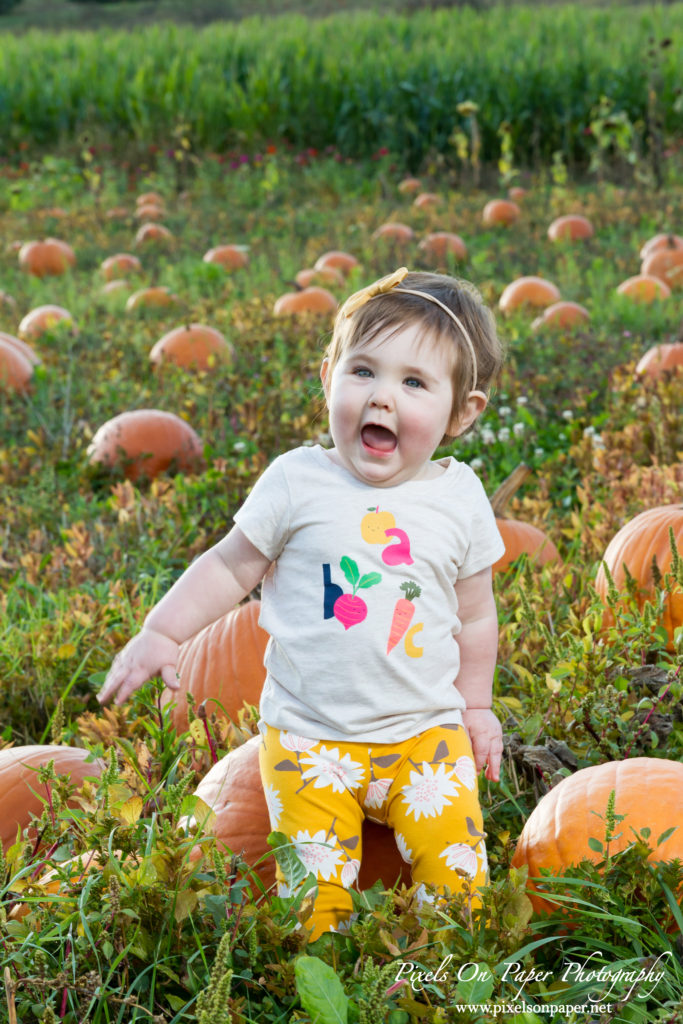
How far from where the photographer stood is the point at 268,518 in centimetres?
215

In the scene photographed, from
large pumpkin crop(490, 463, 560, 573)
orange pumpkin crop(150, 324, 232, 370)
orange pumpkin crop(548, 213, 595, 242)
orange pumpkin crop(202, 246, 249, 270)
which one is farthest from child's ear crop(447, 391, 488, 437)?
orange pumpkin crop(548, 213, 595, 242)

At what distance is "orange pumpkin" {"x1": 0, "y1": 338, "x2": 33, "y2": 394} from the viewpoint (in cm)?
571

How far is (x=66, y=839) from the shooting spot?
2.18 metres

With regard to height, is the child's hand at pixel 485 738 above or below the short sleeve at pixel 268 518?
below

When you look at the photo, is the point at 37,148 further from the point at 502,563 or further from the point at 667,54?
the point at 502,563

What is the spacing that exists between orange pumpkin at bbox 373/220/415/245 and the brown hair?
25.1ft

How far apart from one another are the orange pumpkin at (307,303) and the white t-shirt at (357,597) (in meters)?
5.20

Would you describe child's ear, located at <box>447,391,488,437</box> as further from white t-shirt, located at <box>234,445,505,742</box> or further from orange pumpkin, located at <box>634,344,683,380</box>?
orange pumpkin, located at <box>634,344,683,380</box>

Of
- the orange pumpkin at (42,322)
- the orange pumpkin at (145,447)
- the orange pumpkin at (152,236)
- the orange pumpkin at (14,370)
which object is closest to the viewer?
the orange pumpkin at (145,447)

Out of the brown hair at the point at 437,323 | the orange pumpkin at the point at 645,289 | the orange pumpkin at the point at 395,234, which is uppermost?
the brown hair at the point at 437,323

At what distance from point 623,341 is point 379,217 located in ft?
19.1

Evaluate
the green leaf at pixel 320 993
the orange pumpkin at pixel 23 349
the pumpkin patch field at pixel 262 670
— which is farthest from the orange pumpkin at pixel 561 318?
the green leaf at pixel 320 993

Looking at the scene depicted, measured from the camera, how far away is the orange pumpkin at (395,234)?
9844 millimetres

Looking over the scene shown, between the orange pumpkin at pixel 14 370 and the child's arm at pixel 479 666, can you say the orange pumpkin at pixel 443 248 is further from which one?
the child's arm at pixel 479 666
